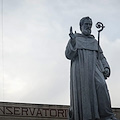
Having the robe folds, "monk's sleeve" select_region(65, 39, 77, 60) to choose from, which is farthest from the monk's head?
"monk's sleeve" select_region(65, 39, 77, 60)

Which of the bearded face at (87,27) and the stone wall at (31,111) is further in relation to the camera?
the stone wall at (31,111)

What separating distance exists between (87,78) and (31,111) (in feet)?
56.7

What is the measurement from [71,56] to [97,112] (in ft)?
6.73

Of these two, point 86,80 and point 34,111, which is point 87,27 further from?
point 34,111

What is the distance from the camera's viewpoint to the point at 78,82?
1465 cm

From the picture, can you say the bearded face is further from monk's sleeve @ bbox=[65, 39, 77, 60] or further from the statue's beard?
monk's sleeve @ bbox=[65, 39, 77, 60]

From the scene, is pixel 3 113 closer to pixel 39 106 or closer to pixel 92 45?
pixel 39 106

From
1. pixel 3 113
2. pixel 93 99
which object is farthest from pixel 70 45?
pixel 3 113

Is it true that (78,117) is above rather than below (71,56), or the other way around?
below

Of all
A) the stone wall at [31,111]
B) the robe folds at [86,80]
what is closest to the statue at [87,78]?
the robe folds at [86,80]

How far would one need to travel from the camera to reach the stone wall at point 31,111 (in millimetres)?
30969

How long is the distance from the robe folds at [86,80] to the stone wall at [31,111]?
16.4m

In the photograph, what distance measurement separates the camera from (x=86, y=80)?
A: 14.5m

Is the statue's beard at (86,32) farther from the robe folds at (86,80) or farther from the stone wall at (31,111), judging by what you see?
the stone wall at (31,111)
